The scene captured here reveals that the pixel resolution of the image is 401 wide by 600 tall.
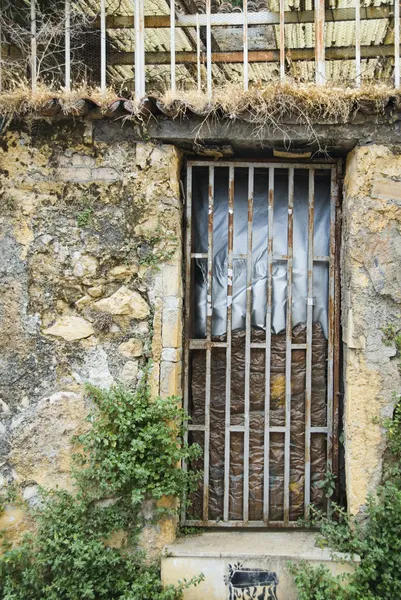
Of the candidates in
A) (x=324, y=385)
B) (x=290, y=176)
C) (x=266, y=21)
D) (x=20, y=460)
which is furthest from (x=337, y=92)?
(x=20, y=460)

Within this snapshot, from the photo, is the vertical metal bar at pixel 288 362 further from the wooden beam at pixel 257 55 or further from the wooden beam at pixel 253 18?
the wooden beam at pixel 257 55

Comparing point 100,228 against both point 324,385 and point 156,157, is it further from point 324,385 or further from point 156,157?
point 324,385

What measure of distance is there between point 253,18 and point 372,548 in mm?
4520

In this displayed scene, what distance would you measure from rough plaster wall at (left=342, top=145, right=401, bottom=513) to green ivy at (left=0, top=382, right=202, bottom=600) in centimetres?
120

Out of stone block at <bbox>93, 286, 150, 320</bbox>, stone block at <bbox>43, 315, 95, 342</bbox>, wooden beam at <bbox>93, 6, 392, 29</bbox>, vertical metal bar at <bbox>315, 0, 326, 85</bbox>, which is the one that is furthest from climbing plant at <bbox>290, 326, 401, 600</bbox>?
wooden beam at <bbox>93, 6, 392, 29</bbox>

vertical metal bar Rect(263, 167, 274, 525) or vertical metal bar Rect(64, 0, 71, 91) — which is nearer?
vertical metal bar Rect(64, 0, 71, 91)

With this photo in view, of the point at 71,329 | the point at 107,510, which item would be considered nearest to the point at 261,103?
the point at 71,329

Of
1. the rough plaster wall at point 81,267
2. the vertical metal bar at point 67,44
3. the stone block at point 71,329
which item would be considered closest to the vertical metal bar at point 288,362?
the rough plaster wall at point 81,267

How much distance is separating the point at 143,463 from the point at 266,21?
4020mm

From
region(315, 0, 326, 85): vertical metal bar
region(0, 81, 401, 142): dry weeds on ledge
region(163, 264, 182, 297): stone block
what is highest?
region(315, 0, 326, 85): vertical metal bar

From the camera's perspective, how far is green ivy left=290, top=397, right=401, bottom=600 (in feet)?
9.87

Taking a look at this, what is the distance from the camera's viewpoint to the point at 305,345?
12.0 ft

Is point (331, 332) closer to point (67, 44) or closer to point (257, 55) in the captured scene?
point (67, 44)

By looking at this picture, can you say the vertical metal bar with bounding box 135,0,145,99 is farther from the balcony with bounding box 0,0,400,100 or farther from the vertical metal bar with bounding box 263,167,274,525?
the vertical metal bar with bounding box 263,167,274,525
